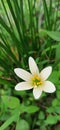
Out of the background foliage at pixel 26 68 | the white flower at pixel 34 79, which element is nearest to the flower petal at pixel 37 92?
the white flower at pixel 34 79

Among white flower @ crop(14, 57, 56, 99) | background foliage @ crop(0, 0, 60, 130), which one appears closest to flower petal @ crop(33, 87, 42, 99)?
white flower @ crop(14, 57, 56, 99)

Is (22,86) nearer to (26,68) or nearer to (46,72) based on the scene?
(46,72)

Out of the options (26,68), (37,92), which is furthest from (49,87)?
(26,68)

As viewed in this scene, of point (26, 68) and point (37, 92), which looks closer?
point (37, 92)

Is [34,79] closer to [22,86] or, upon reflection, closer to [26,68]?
[22,86]

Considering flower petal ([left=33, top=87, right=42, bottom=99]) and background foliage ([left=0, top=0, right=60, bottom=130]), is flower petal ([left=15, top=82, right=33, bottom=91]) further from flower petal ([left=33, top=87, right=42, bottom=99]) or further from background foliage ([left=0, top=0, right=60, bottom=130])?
background foliage ([left=0, top=0, right=60, bottom=130])

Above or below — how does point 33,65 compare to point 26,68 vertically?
above

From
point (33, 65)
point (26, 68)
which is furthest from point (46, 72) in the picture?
point (26, 68)

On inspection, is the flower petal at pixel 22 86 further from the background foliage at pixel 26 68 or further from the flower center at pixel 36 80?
the background foliage at pixel 26 68
